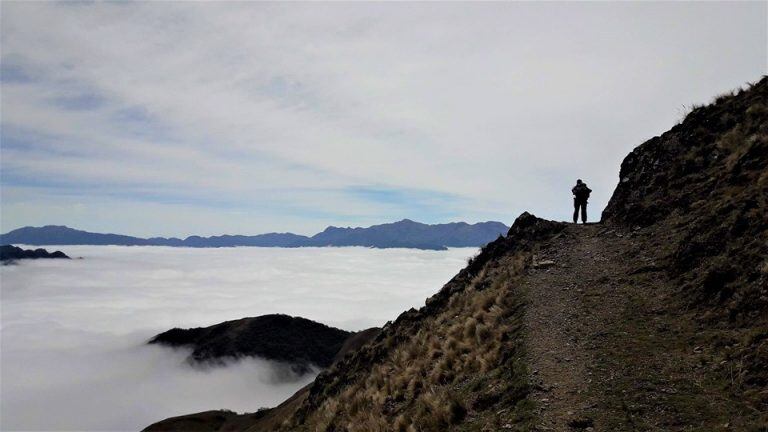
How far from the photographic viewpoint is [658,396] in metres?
9.20

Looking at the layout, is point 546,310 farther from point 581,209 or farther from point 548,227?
point 581,209

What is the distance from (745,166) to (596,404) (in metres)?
13.5

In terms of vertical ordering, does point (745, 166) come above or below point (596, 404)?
above

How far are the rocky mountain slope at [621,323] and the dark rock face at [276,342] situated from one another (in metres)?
145

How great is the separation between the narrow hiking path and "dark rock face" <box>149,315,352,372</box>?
151647 millimetres

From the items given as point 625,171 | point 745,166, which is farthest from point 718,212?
point 625,171

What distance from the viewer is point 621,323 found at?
13.1 m

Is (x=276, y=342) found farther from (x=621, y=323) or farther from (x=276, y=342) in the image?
(x=621, y=323)

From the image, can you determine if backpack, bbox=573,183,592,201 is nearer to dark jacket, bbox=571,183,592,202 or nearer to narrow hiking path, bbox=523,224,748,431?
dark jacket, bbox=571,183,592,202

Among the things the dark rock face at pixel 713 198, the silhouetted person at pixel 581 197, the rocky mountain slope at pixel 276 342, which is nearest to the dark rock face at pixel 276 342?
the rocky mountain slope at pixel 276 342

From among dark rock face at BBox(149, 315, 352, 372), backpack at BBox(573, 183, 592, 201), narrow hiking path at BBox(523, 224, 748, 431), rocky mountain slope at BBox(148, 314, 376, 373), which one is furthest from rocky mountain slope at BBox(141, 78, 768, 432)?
dark rock face at BBox(149, 315, 352, 372)

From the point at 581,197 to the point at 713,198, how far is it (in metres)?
11.5

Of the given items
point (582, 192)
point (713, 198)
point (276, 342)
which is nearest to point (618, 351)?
point (713, 198)

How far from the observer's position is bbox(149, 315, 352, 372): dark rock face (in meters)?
163
